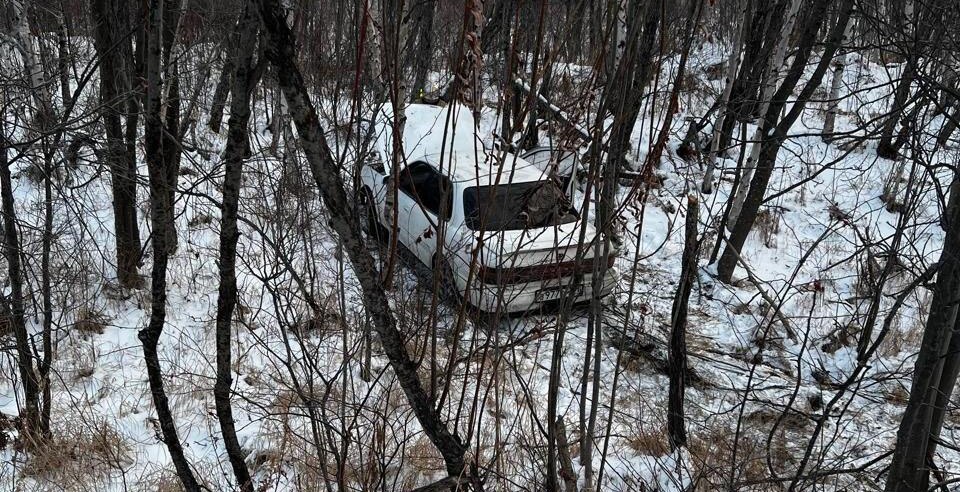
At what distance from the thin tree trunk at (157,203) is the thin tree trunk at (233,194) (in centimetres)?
24

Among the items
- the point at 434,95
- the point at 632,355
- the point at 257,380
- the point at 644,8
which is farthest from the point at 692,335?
the point at 434,95

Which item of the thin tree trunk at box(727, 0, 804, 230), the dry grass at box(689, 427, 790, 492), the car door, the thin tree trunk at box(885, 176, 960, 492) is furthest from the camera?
the thin tree trunk at box(727, 0, 804, 230)

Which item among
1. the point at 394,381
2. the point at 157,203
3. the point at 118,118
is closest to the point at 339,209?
the point at 157,203

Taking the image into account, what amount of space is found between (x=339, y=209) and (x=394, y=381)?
1831mm

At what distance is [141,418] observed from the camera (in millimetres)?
5422

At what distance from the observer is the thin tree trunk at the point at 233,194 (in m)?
2.27

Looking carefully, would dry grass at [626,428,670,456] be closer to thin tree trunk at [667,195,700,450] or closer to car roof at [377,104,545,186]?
thin tree trunk at [667,195,700,450]

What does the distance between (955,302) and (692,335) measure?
4532 millimetres

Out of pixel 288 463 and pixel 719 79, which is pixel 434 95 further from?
pixel 288 463

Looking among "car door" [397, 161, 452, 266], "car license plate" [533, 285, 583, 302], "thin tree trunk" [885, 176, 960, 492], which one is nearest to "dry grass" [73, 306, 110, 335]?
"car door" [397, 161, 452, 266]

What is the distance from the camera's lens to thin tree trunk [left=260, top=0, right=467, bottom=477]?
1.88m

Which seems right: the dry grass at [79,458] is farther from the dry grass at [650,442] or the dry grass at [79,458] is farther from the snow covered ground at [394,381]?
the dry grass at [650,442]

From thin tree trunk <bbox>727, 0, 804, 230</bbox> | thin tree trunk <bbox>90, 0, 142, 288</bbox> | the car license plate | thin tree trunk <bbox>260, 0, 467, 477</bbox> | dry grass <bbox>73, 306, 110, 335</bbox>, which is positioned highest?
thin tree trunk <bbox>727, 0, 804, 230</bbox>

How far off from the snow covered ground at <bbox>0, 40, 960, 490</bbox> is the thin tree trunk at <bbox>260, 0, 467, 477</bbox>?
36cm
